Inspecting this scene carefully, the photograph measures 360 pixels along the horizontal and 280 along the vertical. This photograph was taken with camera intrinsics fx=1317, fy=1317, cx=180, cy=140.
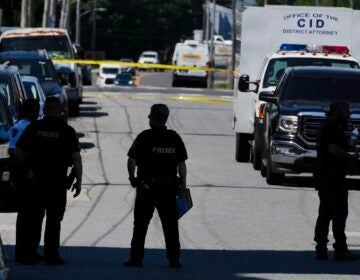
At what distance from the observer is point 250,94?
25.3 metres

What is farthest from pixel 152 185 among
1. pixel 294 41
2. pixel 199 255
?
pixel 294 41

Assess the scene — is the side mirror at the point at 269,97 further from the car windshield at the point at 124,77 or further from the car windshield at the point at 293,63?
the car windshield at the point at 124,77

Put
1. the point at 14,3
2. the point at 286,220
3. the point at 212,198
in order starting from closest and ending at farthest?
the point at 286,220 < the point at 212,198 < the point at 14,3

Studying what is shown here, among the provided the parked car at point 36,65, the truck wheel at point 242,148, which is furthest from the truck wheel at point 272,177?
the parked car at point 36,65

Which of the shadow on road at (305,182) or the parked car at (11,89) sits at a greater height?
the parked car at (11,89)

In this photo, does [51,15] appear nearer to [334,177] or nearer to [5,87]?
[5,87]

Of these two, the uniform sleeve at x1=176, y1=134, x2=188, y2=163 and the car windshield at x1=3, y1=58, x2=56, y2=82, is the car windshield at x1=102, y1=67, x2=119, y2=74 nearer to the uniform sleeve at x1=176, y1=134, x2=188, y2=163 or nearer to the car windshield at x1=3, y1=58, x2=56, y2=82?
the car windshield at x1=3, y1=58, x2=56, y2=82

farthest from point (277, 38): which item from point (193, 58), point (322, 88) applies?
point (193, 58)

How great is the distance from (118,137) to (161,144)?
56.2ft

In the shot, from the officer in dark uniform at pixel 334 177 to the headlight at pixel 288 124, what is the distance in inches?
271

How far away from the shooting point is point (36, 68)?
2962 centimetres

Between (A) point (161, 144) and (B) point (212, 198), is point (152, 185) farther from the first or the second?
(B) point (212, 198)

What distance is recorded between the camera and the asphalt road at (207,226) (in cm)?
1251

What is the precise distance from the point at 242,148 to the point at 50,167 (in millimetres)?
12796
